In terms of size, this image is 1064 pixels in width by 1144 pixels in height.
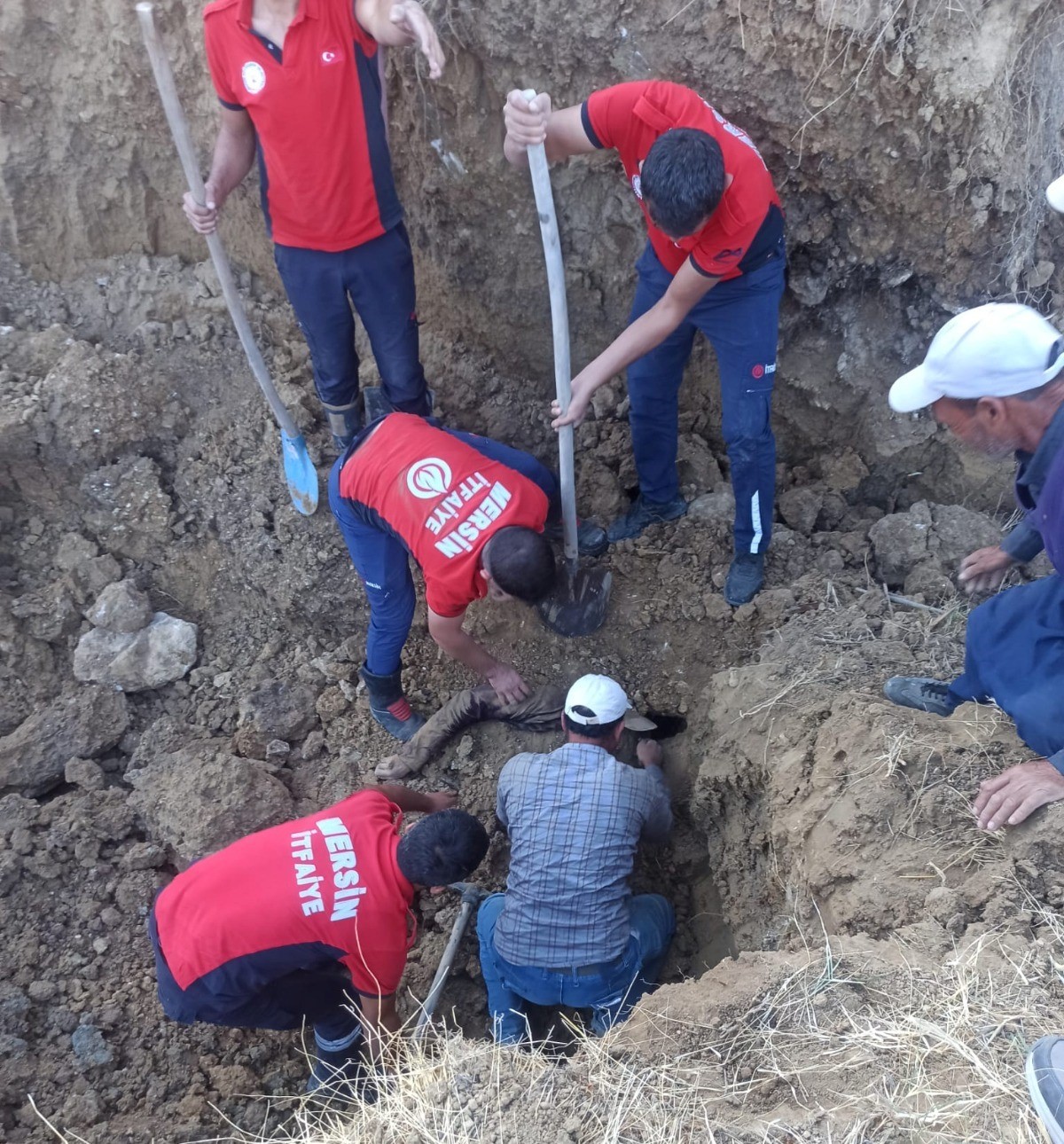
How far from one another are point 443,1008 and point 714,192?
279 centimetres

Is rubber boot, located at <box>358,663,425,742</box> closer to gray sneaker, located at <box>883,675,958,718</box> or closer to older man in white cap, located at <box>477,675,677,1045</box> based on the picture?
older man in white cap, located at <box>477,675,677,1045</box>

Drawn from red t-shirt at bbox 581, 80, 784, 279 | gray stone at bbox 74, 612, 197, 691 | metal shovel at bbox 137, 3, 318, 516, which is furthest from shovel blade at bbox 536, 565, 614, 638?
gray stone at bbox 74, 612, 197, 691

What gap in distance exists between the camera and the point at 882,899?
220cm

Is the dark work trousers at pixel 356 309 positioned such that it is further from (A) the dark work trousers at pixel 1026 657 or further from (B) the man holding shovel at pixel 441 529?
(A) the dark work trousers at pixel 1026 657

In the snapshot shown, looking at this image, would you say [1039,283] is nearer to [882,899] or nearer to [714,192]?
[714,192]

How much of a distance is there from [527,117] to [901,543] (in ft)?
6.68

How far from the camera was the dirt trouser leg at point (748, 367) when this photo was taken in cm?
299

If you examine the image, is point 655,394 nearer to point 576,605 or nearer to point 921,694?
point 576,605

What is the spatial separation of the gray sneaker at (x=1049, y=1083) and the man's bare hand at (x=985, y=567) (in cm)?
140

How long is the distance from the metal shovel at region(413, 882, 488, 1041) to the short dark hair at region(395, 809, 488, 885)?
448 millimetres

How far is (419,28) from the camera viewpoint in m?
2.74

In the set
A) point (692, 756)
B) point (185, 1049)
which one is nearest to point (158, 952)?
point (185, 1049)

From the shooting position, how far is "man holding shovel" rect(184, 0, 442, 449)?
286cm

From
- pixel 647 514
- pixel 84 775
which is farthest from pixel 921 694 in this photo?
pixel 84 775
